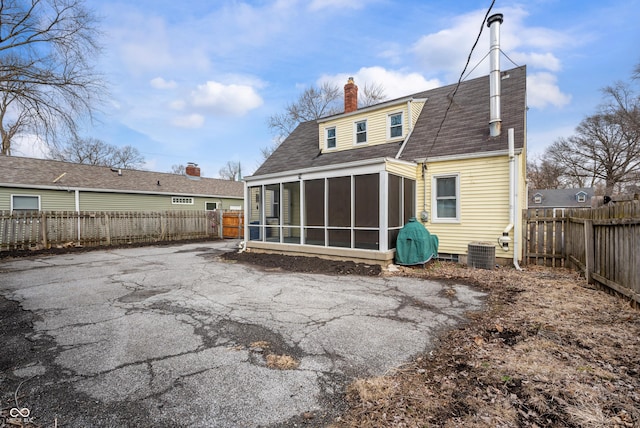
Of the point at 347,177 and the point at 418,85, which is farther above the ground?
the point at 418,85

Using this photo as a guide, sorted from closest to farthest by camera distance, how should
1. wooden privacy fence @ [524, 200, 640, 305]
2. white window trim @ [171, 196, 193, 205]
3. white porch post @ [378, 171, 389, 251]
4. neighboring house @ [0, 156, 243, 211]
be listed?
wooden privacy fence @ [524, 200, 640, 305], white porch post @ [378, 171, 389, 251], neighboring house @ [0, 156, 243, 211], white window trim @ [171, 196, 193, 205]

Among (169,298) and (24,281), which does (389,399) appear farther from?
(24,281)

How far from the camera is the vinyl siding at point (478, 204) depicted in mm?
8305

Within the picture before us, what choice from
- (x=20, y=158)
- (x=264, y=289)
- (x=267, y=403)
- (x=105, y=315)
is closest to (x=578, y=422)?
(x=267, y=403)

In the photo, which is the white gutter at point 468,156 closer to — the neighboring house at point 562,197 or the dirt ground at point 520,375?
the dirt ground at point 520,375

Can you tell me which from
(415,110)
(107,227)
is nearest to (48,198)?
(107,227)

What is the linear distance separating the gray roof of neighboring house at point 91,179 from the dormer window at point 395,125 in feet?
49.7

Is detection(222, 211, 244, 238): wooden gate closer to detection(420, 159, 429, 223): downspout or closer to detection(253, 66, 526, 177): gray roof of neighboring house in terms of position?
detection(253, 66, 526, 177): gray roof of neighboring house

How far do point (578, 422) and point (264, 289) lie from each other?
16.4ft

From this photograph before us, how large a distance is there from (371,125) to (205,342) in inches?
405

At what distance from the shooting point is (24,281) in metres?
6.95

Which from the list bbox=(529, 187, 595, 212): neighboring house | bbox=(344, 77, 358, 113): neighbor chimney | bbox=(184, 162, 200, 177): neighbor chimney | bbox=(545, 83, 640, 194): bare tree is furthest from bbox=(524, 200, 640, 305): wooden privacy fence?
bbox=(529, 187, 595, 212): neighboring house

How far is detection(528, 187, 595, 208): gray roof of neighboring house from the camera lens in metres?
35.7

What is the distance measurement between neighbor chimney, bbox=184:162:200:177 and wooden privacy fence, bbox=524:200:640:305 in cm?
2287
